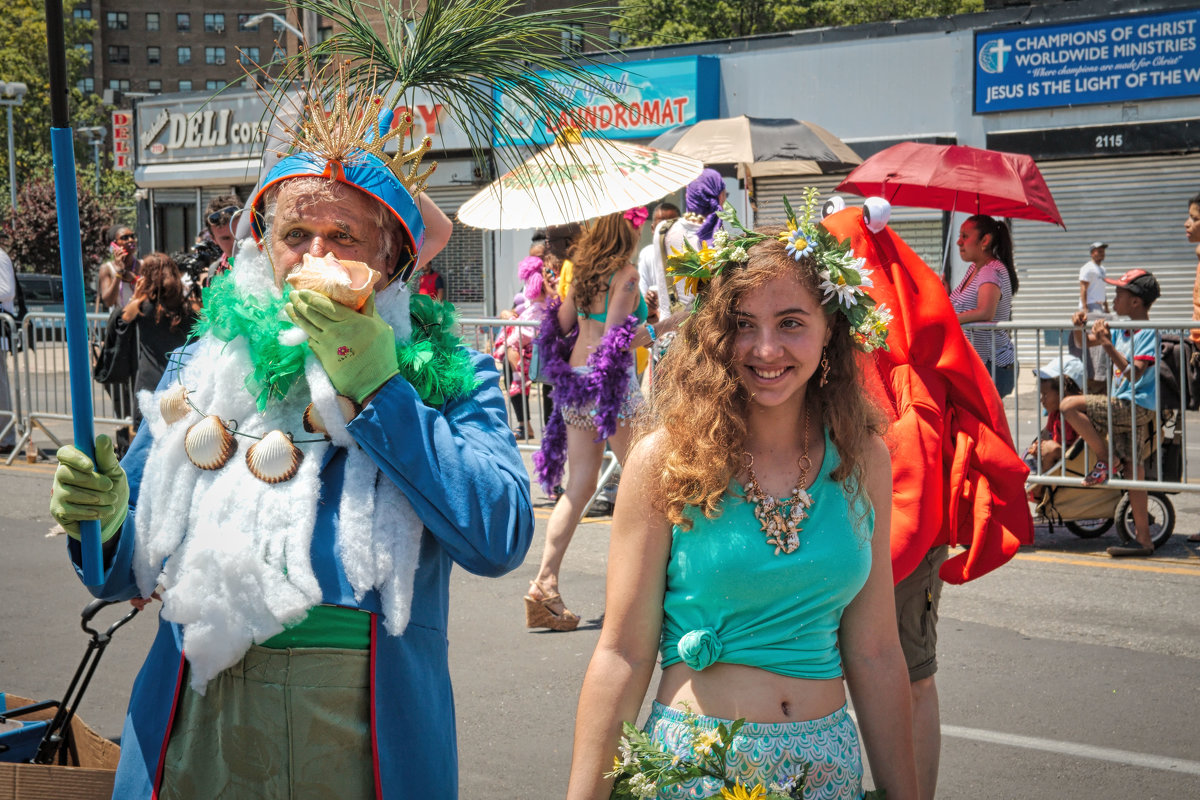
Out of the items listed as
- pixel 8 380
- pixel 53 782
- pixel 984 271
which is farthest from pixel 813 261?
pixel 8 380

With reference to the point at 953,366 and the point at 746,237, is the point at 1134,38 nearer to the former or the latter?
the point at 953,366

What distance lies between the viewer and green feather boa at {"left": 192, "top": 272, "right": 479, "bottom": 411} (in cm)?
212

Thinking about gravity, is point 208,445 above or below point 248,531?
above

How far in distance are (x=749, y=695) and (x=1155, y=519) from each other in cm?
600

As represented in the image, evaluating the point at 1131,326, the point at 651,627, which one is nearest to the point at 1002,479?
the point at 651,627

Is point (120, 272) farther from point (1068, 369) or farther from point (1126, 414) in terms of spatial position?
point (1126, 414)

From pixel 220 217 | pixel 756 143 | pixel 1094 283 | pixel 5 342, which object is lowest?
pixel 5 342

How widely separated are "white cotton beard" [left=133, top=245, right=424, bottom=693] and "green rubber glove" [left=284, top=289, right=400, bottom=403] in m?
0.04

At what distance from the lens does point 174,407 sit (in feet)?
7.27

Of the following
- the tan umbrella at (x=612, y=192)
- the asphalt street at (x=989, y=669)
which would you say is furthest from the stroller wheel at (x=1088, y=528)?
the tan umbrella at (x=612, y=192)

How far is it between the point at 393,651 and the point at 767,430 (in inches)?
33.2

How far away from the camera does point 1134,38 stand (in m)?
16.4

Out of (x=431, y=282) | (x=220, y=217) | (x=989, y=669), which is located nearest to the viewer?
(x=989, y=669)

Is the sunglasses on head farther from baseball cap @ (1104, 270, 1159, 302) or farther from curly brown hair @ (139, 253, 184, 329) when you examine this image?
baseball cap @ (1104, 270, 1159, 302)
